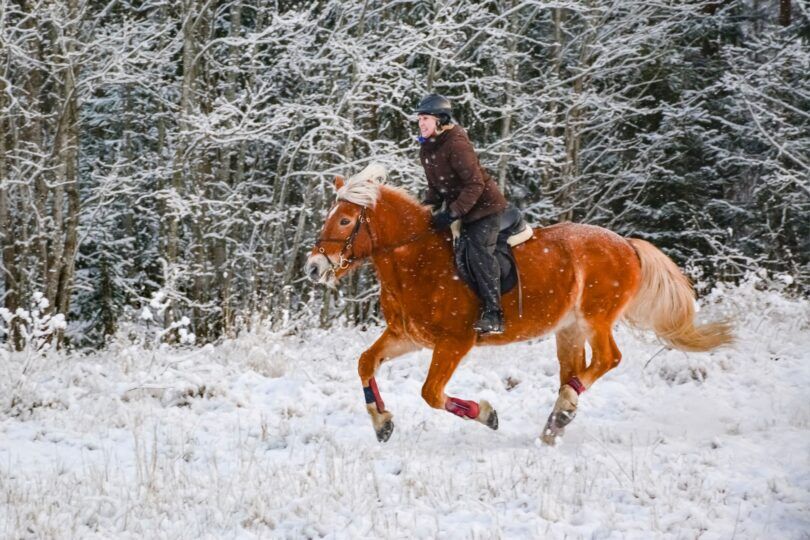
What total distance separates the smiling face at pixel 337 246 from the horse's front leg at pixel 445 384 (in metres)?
1.01

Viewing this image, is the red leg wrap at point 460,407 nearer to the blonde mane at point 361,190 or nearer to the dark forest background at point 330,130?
the blonde mane at point 361,190

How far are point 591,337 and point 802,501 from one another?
2452mm

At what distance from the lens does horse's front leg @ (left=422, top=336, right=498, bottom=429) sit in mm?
5832

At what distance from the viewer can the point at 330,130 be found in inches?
571

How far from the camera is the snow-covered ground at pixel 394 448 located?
4.22 metres

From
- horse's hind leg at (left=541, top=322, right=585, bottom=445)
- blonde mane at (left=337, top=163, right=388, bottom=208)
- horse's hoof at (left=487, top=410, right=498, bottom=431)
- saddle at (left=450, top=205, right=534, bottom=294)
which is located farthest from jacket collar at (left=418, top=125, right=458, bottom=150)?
horse's hoof at (left=487, top=410, right=498, bottom=431)

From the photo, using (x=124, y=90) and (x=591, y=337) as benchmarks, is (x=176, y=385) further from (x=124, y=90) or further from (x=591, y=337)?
(x=124, y=90)

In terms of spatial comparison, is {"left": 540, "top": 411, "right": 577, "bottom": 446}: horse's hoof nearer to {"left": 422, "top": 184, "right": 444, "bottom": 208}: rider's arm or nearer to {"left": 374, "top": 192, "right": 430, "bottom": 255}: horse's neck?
{"left": 374, "top": 192, "right": 430, "bottom": 255}: horse's neck

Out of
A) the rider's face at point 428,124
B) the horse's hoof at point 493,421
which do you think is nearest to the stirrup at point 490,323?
the horse's hoof at point 493,421

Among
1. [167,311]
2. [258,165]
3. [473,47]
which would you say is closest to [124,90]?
[258,165]

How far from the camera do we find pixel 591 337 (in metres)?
6.58

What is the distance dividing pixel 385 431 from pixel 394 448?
227 mm

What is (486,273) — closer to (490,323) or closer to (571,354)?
(490,323)

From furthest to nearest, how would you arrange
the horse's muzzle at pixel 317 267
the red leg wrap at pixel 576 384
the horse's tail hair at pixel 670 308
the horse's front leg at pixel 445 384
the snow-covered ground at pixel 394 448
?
the horse's tail hair at pixel 670 308, the red leg wrap at pixel 576 384, the horse's front leg at pixel 445 384, the horse's muzzle at pixel 317 267, the snow-covered ground at pixel 394 448
